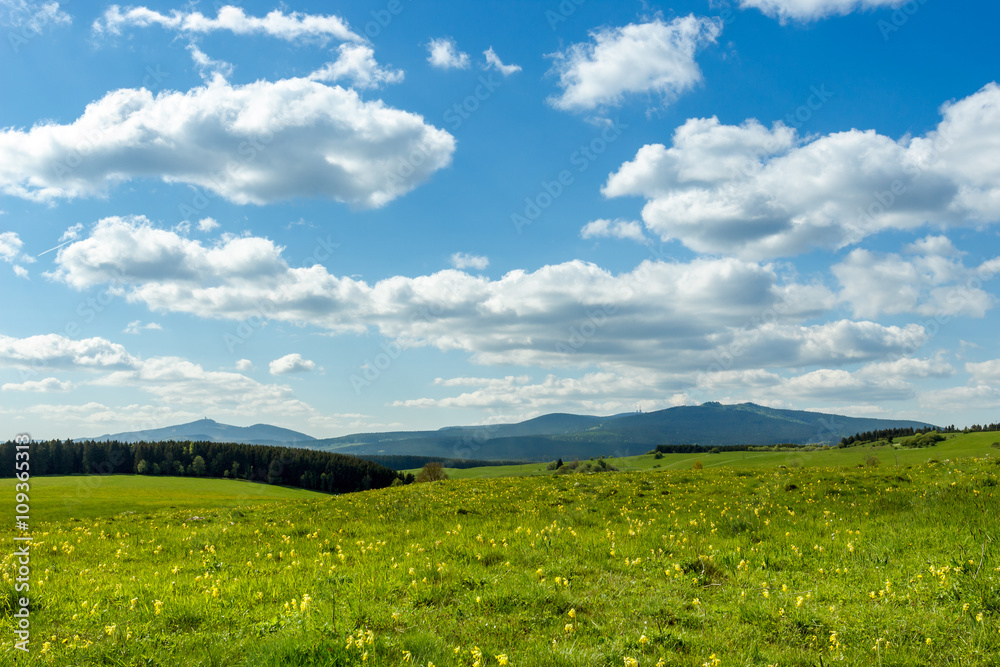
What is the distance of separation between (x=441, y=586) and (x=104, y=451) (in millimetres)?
190959

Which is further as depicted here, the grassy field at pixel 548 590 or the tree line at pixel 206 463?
the tree line at pixel 206 463

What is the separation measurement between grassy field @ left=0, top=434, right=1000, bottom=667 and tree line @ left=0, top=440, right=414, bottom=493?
479ft

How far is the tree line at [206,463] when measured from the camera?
152 meters

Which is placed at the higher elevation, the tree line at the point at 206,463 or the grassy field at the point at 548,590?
the grassy field at the point at 548,590

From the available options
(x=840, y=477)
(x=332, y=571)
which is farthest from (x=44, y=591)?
(x=840, y=477)

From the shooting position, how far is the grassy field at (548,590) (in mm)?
6910

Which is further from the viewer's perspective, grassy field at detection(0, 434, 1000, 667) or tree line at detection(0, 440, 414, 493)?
tree line at detection(0, 440, 414, 493)

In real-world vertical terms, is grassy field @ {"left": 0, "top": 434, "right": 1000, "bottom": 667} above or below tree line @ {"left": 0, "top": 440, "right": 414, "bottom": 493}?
above

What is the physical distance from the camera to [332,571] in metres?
10.6

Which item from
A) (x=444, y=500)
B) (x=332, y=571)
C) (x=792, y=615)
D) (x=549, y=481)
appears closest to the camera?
(x=792, y=615)

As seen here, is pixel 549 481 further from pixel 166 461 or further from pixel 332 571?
pixel 166 461

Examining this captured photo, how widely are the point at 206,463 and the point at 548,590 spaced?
182 metres

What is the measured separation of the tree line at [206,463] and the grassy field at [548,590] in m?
146

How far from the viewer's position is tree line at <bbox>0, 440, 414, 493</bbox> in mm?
152250
